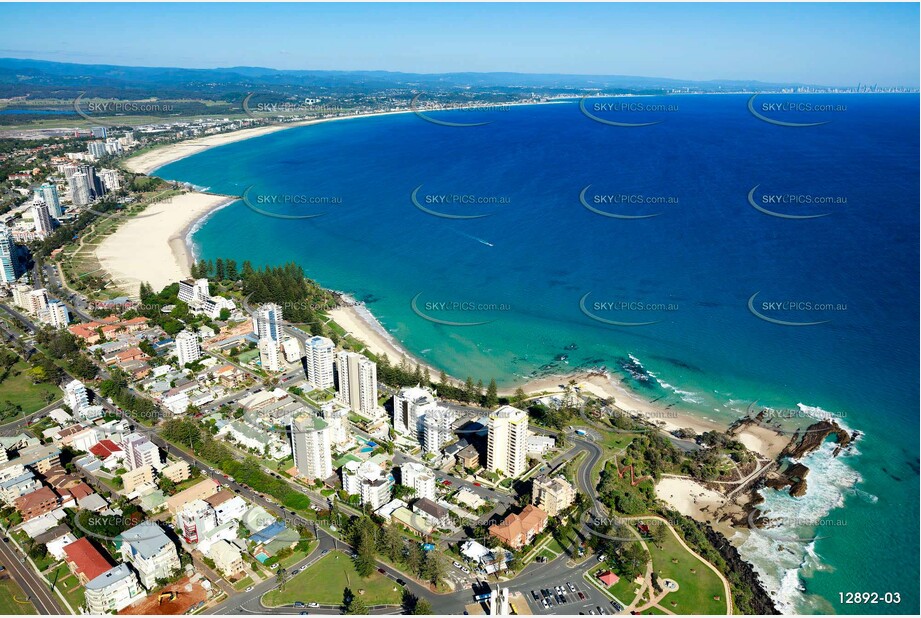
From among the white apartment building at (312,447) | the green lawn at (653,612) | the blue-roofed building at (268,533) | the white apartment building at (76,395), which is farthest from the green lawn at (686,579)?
the white apartment building at (76,395)

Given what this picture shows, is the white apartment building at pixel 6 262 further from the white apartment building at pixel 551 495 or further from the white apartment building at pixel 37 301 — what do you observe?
the white apartment building at pixel 551 495

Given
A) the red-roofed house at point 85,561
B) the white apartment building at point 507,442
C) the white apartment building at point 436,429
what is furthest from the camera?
the white apartment building at point 436,429

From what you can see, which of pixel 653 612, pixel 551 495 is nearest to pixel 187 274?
pixel 551 495

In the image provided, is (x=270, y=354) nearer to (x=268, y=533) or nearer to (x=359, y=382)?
(x=359, y=382)

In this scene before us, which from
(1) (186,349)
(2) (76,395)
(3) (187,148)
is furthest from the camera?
(3) (187,148)

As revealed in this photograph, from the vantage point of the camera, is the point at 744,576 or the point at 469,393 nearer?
the point at 744,576
